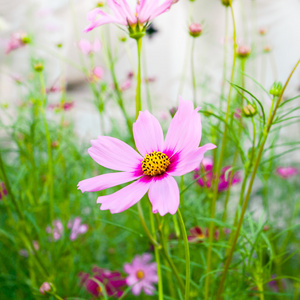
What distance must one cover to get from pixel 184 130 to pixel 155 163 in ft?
0.10

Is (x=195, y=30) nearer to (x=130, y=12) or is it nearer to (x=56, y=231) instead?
(x=130, y=12)

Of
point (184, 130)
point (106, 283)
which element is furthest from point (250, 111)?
point (106, 283)

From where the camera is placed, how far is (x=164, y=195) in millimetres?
209

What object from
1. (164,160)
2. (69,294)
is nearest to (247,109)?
(164,160)

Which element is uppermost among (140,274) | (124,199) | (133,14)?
(133,14)

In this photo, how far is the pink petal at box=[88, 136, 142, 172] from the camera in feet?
0.80

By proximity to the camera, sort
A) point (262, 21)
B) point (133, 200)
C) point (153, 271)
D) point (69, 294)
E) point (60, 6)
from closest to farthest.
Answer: point (133, 200) → point (69, 294) → point (153, 271) → point (262, 21) → point (60, 6)

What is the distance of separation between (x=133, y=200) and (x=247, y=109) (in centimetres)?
15

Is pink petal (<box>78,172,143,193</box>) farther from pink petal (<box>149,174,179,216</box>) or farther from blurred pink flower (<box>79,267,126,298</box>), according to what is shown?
blurred pink flower (<box>79,267,126,298</box>)

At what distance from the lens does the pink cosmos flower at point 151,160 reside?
0.21 m

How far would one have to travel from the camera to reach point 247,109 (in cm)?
31

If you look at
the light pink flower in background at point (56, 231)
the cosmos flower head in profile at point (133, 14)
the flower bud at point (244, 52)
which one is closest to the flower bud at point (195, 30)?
the flower bud at point (244, 52)

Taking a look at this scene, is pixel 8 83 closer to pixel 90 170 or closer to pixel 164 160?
pixel 90 170

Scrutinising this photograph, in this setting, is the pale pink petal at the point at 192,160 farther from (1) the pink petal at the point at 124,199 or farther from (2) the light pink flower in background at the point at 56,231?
(2) the light pink flower in background at the point at 56,231
